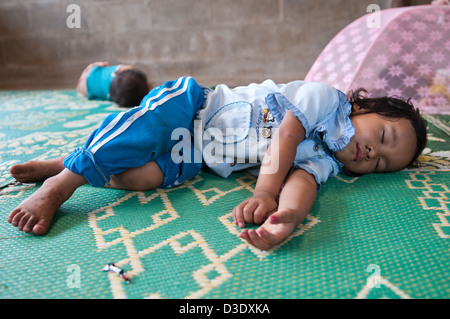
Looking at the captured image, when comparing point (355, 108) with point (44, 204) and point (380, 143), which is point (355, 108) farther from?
point (44, 204)

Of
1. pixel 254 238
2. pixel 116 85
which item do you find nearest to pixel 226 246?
pixel 254 238

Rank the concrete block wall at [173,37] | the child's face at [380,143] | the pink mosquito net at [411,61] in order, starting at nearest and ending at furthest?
the child's face at [380,143], the pink mosquito net at [411,61], the concrete block wall at [173,37]

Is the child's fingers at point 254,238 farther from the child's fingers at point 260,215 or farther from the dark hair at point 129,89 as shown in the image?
the dark hair at point 129,89

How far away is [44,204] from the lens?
82cm

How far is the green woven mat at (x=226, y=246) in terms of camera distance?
597mm

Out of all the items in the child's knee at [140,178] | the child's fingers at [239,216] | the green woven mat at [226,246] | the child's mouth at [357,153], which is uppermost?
the child's mouth at [357,153]

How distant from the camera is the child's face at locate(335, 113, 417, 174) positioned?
0.95m

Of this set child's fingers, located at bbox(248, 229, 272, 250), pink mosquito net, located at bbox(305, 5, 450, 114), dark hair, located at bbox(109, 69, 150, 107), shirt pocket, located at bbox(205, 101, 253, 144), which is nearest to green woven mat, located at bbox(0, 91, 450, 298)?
child's fingers, located at bbox(248, 229, 272, 250)

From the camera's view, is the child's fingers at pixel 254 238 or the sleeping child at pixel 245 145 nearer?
the child's fingers at pixel 254 238

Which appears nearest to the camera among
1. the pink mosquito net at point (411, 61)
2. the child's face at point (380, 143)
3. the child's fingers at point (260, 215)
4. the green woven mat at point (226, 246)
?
the green woven mat at point (226, 246)

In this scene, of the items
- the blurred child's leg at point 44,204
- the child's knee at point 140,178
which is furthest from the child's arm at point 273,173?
the blurred child's leg at point 44,204

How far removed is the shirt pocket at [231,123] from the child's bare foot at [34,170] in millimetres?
437

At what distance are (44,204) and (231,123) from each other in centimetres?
51

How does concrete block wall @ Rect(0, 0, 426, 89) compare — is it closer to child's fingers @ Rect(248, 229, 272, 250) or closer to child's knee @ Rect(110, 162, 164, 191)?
child's knee @ Rect(110, 162, 164, 191)
